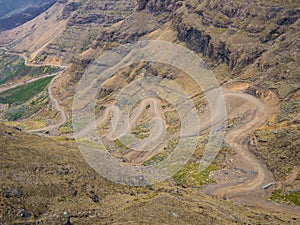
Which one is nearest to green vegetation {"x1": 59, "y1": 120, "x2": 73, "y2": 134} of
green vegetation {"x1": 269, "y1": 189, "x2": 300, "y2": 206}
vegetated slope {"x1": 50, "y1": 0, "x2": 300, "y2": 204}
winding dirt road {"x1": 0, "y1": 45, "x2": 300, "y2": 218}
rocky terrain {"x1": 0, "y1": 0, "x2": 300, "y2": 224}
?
rocky terrain {"x1": 0, "y1": 0, "x2": 300, "y2": 224}

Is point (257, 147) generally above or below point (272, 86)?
below

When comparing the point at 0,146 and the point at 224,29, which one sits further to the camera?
the point at 224,29

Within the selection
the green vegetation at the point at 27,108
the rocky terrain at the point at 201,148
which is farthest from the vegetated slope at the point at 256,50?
the green vegetation at the point at 27,108

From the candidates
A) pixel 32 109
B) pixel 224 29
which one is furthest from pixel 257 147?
pixel 32 109

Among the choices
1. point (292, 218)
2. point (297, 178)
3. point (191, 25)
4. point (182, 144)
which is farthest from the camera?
point (191, 25)

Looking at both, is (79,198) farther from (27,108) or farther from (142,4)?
(27,108)

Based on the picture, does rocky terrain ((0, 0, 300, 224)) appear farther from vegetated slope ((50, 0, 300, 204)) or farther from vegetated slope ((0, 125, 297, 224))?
vegetated slope ((50, 0, 300, 204))

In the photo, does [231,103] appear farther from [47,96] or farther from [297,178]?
[47,96]

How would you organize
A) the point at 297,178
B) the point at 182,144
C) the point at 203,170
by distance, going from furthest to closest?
the point at 182,144, the point at 203,170, the point at 297,178
